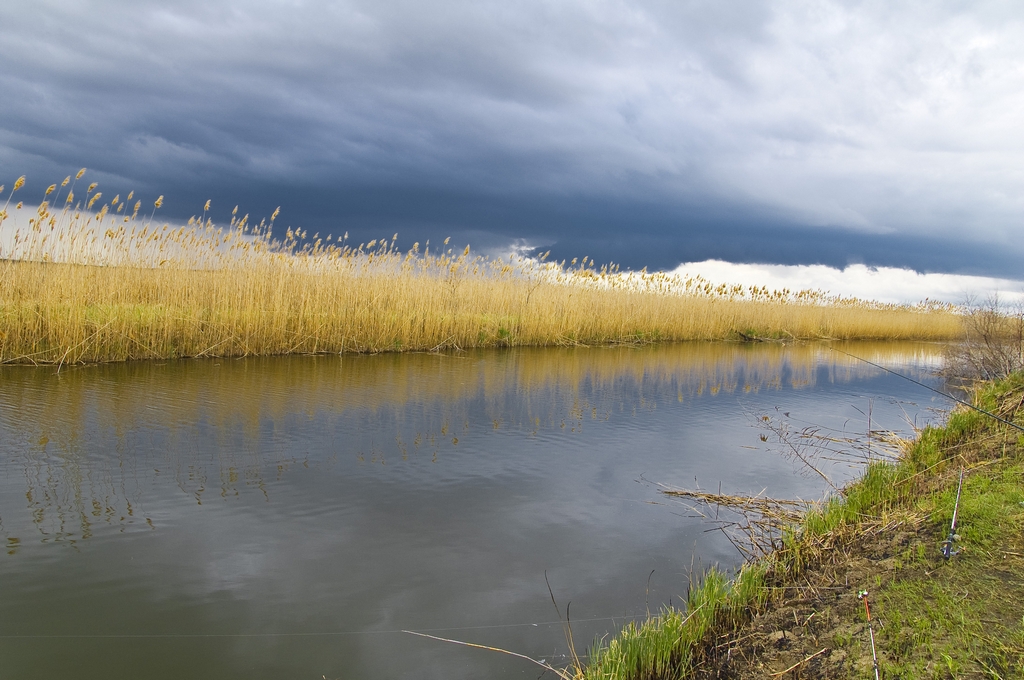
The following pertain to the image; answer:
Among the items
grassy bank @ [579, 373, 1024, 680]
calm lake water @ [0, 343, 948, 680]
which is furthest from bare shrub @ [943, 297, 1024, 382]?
grassy bank @ [579, 373, 1024, 680]

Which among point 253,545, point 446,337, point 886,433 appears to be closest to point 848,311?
point 446,337

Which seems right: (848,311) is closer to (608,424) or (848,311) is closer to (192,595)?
(608,424)

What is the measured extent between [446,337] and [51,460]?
831cm

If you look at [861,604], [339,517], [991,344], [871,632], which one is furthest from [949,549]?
[991,344]

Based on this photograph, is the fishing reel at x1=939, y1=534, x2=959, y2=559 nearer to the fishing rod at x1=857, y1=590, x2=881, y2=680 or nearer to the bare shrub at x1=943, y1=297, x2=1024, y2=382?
the fishing rod at x1=857, y1=590, x2=881, y2=680

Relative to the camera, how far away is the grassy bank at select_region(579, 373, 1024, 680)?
2102 millimetres

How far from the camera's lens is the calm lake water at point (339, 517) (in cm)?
244

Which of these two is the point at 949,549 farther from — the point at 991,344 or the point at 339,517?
the point at 991,344

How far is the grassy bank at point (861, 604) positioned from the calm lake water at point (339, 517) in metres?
0.36

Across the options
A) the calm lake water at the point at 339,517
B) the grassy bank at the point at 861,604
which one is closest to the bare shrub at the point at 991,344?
the calm lake water at the point at 339,517

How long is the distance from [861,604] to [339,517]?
98.3 inches

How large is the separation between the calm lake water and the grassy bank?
358 millimetres

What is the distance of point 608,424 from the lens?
21.0ft

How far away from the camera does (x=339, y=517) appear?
11.9ft
